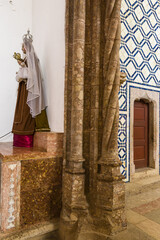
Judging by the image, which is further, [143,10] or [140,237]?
[143,10]

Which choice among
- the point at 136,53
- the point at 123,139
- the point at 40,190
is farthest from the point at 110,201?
the point at 136,53

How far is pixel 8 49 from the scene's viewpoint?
11.5 feet

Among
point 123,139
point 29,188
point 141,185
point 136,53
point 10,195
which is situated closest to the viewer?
point 10,195

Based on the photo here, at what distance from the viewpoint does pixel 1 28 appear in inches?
135

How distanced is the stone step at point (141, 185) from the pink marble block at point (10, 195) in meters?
1.58

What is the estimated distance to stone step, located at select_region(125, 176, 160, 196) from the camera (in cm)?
275

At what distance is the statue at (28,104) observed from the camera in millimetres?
2525

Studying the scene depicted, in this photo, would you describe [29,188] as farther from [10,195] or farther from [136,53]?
[136,53]

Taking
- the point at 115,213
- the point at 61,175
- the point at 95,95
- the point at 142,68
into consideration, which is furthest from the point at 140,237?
the point at 142,68

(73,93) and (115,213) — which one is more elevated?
(73,93)

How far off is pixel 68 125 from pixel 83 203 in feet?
2.84

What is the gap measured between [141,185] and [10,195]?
2.00 meters

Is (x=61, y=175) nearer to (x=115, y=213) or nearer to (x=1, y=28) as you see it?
(x=115, y=213)

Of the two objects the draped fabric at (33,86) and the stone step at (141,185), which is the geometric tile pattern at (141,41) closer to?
the draped fabric at (33,86)
